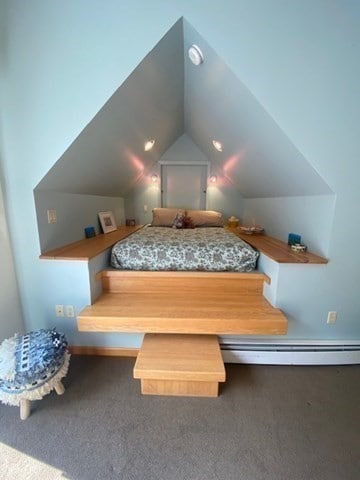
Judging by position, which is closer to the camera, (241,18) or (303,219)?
(241,18)

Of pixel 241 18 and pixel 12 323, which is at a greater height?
pixel 241 18

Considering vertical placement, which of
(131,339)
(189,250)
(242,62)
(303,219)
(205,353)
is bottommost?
(131,339)

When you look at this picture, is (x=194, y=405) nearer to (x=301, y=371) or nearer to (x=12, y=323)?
(x=301, y=371)

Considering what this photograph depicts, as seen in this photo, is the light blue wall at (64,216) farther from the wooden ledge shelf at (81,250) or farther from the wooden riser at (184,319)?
the wooden riser at (184,319)

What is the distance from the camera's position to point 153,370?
1.44 m

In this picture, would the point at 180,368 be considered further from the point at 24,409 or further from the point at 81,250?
the point at 81,250

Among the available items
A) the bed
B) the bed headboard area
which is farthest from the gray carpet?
the bed headboard area

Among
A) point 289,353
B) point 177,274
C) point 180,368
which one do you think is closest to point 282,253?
point 289,353

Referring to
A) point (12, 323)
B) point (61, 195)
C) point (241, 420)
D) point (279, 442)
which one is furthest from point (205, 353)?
point (61, 195)

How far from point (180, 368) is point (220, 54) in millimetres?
1986

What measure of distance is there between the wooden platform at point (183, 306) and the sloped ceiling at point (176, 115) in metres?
0.91

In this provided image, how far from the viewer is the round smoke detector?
1.52 metres

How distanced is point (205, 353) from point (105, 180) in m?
2.11

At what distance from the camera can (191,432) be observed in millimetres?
1288
